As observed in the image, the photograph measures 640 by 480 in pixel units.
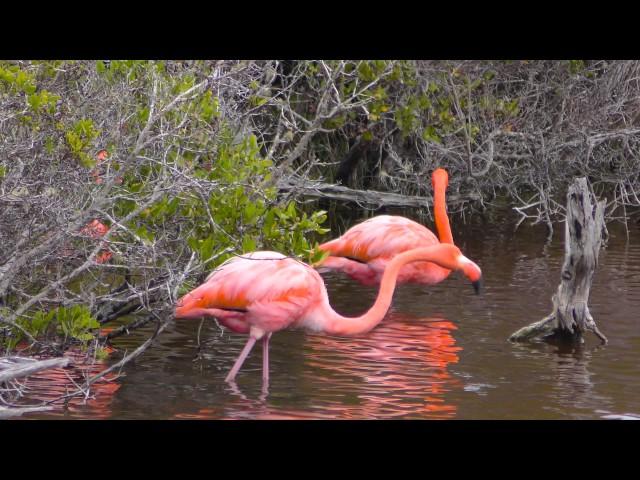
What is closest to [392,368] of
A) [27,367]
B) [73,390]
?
Answer: [73,390]

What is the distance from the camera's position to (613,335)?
30.7 ft

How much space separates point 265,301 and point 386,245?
118 inches

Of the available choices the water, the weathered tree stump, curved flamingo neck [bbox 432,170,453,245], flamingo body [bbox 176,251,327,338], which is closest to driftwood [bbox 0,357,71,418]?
the water

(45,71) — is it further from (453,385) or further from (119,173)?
(453,385)

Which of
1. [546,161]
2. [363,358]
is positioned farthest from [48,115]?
[546,161]

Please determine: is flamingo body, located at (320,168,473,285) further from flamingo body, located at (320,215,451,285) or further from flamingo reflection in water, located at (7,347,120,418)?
flamingo reflection in water, located at (7,347,120,418)

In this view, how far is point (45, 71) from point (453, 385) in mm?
3313

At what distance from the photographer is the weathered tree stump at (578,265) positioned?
8742 millimetres

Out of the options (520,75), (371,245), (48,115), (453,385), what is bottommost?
(453,385)

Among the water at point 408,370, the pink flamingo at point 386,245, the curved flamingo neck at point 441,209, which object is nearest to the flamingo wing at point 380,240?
the pink flamingo at point 386,245

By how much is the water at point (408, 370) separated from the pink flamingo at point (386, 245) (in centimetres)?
30

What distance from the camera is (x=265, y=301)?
784 centimetres

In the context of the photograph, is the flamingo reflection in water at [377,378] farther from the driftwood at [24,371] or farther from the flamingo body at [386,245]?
the driftwood at [24,371]

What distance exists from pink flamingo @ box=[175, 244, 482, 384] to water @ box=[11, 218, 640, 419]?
34cm
